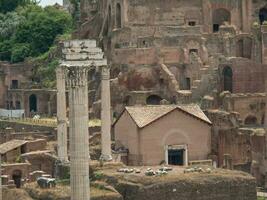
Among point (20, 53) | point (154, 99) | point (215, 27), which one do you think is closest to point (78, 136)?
point (154, 99)

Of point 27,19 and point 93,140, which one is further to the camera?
point 27,19

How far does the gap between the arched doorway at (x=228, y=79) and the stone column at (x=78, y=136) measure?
32269 mm

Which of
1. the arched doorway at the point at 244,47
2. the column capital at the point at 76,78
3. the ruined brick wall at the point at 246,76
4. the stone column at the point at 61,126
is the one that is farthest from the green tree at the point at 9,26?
the column capital at the point at 76,78

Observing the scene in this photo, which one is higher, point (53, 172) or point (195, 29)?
point (195, 29)

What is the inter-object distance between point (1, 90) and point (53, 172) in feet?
104

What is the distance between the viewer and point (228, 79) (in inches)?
2285

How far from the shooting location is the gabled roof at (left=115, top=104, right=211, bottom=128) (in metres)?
47.2

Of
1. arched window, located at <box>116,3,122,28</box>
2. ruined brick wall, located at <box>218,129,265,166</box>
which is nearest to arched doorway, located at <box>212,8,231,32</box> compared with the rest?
arched window, located at <box>116,3,122,28</box>

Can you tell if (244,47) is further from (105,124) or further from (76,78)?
(76,78)

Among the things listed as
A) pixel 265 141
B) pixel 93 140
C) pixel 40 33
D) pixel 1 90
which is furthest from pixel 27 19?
pixel 265 141

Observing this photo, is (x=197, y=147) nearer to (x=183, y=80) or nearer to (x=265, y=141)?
(x=265, y=141)

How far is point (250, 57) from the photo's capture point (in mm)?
61344

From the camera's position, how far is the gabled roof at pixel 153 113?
155ft

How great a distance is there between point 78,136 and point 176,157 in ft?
72.2
